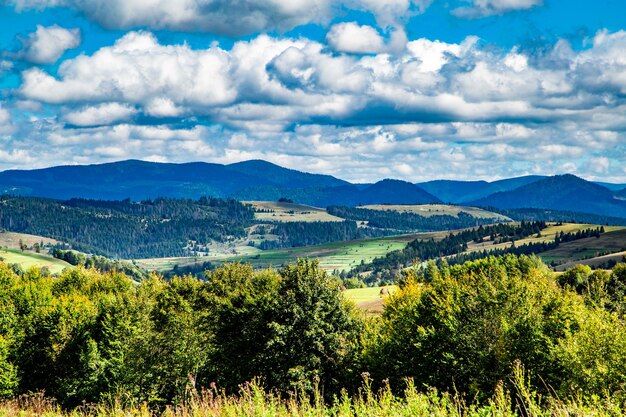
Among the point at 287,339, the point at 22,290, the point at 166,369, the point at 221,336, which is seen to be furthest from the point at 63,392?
the point at 22,290

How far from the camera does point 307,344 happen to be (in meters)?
51.8

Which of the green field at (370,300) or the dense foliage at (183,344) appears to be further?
the green field at (370,300)

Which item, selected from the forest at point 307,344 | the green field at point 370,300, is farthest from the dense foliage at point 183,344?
the green field at point 370,300

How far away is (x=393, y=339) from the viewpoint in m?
48.9

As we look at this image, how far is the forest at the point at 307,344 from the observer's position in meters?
34.5

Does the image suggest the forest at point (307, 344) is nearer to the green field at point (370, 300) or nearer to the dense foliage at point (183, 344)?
the dense foliage at point (183, 344)

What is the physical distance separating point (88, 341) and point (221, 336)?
14.3 metres

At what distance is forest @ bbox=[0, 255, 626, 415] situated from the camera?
113 feet

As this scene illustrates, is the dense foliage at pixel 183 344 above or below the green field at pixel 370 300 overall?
above

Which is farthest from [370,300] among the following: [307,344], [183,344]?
[307,344]

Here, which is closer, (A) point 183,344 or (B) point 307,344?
(B) point 307,344

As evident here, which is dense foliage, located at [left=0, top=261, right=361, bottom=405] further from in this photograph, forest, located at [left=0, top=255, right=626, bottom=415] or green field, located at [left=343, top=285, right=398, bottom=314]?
green field, located at [left=343, top=285, right=398, bottom=314]

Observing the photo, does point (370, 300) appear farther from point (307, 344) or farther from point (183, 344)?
point (307, 344)

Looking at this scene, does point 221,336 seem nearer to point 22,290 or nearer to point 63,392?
point 63,392
